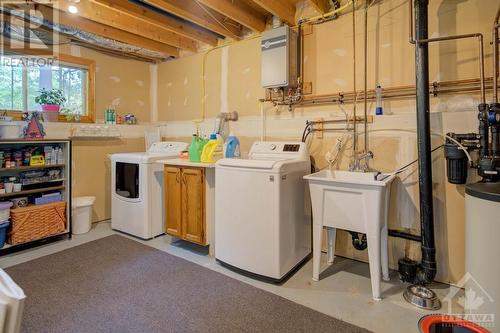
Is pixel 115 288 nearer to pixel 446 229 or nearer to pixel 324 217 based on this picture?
pixel 324 217

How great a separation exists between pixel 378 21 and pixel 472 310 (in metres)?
2.27

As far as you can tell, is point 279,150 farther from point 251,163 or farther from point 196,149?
point 196,149

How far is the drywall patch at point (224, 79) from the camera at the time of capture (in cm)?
344

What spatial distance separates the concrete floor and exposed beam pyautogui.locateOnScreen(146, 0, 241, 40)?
7.74 feet

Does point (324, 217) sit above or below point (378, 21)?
below

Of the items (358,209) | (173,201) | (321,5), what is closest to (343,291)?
(358,209)

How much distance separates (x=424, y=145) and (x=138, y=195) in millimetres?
2810

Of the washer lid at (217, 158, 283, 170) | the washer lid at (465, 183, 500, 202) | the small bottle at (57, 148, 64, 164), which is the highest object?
the small bottle at (57, 148, 64, 164)

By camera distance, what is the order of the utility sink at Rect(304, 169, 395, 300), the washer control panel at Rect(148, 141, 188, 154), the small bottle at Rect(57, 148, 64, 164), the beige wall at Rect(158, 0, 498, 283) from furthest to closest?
the washer control panel at Rect(148, 141, 188, 154) → the small bottle at Rect(57, 148, 64, 164) → the beige wall at Rect(158, 0, 498, 283) → the utility sink at Rect(304, 169, 395, 300)

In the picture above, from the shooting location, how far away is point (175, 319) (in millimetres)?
1767

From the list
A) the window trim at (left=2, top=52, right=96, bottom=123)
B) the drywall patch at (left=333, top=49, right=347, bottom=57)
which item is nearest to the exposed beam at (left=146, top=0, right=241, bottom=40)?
the drywall patch at (left=333, top=49, right=347, bottom=57)

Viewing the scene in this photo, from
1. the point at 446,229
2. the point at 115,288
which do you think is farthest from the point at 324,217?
the point at 115,288

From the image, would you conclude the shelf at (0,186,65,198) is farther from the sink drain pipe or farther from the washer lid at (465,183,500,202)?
the washer lid at (465,183,500,202)

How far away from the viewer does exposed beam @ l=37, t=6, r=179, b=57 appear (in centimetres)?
285
